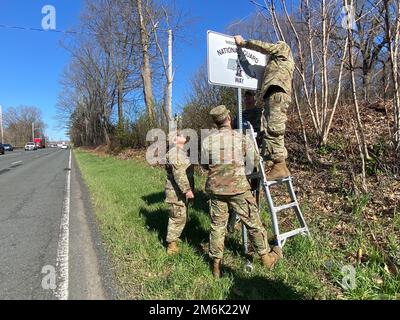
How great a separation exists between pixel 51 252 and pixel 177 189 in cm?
204

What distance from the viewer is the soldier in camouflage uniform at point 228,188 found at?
4168mm

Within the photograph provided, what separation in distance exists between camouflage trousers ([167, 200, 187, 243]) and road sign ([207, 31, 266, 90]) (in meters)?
1.83

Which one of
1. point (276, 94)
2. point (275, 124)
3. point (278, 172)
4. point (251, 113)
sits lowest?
point (278, 172)

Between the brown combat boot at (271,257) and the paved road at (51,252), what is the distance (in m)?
1.70

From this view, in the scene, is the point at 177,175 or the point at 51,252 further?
the point at 51,252

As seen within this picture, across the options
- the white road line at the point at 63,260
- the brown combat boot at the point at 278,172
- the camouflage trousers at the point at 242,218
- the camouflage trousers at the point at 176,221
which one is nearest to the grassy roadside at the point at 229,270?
the camouflage trousers at the point at 176,221

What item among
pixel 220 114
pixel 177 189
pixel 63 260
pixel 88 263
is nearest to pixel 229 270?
pixel 177 189

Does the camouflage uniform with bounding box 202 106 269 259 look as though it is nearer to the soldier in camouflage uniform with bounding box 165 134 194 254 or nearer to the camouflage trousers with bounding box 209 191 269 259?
the camouflage trousers with bounding box 209 191 269 259

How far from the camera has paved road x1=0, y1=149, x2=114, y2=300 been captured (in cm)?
406

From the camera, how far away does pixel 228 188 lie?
4.15 m

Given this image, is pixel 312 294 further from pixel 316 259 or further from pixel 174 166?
pixel 174 166

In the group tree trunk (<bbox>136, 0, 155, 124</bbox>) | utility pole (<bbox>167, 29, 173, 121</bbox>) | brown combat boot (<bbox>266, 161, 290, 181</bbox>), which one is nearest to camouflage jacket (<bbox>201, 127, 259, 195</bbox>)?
brown combat boot (<bbox>266, 161, 290, 181</bbox>)

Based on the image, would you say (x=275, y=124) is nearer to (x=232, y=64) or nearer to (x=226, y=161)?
(x=226, y=161)
